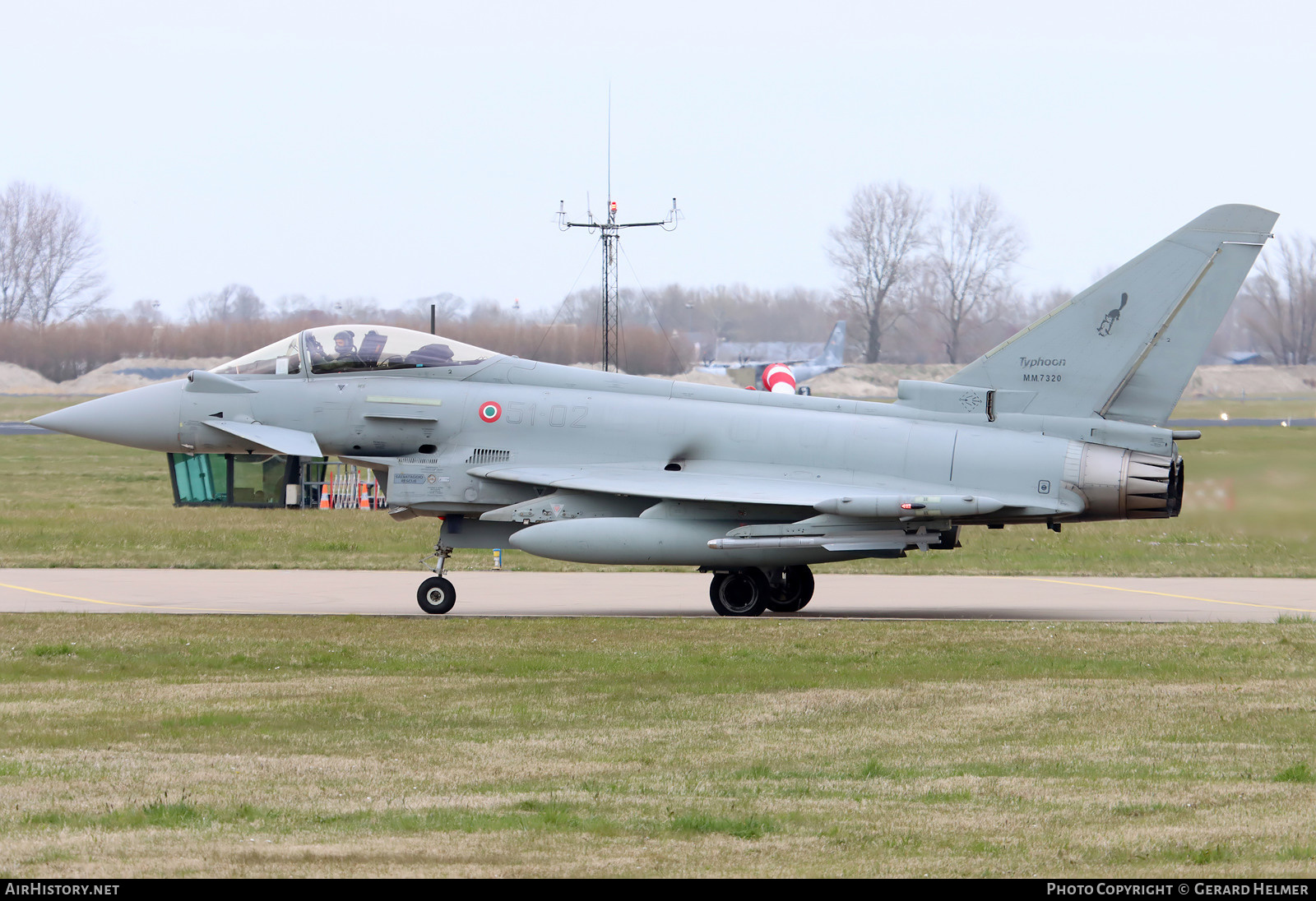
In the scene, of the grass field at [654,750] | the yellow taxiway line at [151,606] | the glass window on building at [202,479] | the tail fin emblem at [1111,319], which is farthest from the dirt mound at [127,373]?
the tail fin emblem at [1111,319]

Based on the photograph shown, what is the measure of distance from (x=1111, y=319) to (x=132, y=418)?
11880mm

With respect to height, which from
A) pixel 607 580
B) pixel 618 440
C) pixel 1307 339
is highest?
pixel 1307 339

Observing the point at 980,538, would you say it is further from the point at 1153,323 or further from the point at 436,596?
the point at 436,596

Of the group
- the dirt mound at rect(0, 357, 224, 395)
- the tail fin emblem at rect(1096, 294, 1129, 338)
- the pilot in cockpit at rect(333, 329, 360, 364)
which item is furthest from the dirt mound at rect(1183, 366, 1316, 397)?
the pilot in cockpit at rect(333, 329, 360, 364)

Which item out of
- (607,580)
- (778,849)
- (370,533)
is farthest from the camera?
(370,533)

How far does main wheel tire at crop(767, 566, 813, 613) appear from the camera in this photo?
17594 millimetres

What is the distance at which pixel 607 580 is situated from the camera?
2166cm

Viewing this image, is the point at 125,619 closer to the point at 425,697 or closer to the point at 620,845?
the point at 425,697

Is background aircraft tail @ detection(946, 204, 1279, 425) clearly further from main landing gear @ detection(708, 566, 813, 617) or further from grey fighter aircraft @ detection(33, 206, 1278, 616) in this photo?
main landing gear @ detection(708, 566, 813, 617)

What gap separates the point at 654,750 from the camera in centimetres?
927

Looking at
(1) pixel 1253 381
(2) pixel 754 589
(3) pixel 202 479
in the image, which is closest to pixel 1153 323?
(2) pixel 754 589

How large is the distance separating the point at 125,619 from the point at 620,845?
10873mm

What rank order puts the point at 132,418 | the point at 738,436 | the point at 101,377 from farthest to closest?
the point at 101,377 → the point at 132,418 → the point at 738,436
